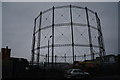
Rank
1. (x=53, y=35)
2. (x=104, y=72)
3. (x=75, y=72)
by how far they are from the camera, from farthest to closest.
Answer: (x=53, y=35), (x=104, y=72), (x=75, y=72)

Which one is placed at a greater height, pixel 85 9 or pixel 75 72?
pixel 85 9

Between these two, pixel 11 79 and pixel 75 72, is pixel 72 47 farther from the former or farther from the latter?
pixel 11 79

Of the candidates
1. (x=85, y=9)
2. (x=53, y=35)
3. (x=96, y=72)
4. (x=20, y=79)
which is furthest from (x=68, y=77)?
(x=85, y=9)

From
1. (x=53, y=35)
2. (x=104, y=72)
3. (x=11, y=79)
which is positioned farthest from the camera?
(x=53, y=35)

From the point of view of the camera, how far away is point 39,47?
21.4 meters

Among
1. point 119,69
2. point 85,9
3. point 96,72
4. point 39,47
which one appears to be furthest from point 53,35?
point 119,69

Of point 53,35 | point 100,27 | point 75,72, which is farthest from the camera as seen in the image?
point 100,27

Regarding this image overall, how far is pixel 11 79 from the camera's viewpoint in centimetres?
1191

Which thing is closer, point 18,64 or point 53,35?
point 18,64

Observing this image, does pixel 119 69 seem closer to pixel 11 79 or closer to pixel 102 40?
pixel 102 40

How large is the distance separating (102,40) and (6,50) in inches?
538

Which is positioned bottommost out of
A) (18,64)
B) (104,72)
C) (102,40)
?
(104,72)

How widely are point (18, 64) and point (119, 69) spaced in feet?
37.9

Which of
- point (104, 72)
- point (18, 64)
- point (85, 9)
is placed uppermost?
point (85, 9)
